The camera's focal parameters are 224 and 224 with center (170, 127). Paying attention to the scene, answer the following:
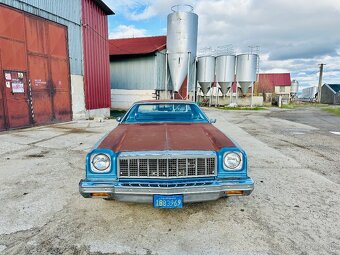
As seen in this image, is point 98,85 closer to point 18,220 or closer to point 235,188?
point 18,220

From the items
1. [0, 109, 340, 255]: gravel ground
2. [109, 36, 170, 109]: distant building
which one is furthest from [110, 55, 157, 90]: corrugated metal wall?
[0, 109, 340, 255]: gravel ground

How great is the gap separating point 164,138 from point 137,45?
2185 cm

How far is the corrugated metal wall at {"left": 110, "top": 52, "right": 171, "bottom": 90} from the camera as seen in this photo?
20.3 m

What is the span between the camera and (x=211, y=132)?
3516mm

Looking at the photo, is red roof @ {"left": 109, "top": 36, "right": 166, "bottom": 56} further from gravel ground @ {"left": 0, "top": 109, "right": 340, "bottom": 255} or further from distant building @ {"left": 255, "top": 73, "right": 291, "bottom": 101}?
distant building @ {"left": 255, "top": 73, "right": 291, "bottom": 101}

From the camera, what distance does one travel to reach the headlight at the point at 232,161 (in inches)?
108

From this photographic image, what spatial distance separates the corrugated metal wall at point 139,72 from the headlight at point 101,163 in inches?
709

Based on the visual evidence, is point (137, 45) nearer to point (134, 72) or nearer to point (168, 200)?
point (134, 72)

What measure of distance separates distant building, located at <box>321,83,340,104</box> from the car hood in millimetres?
55628

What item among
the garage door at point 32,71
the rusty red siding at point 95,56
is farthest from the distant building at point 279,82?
the garage door at point 32,71

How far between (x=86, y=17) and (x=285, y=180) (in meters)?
13.1

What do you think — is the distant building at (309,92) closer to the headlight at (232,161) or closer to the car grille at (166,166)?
the headlight at (232,161)

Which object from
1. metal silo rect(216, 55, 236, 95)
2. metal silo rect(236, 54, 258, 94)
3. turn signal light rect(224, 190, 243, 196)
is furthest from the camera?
metal silo rect(216, 55, 236, 95)

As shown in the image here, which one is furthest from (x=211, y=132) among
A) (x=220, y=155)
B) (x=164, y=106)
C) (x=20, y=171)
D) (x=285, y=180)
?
(x=20, y=171)
